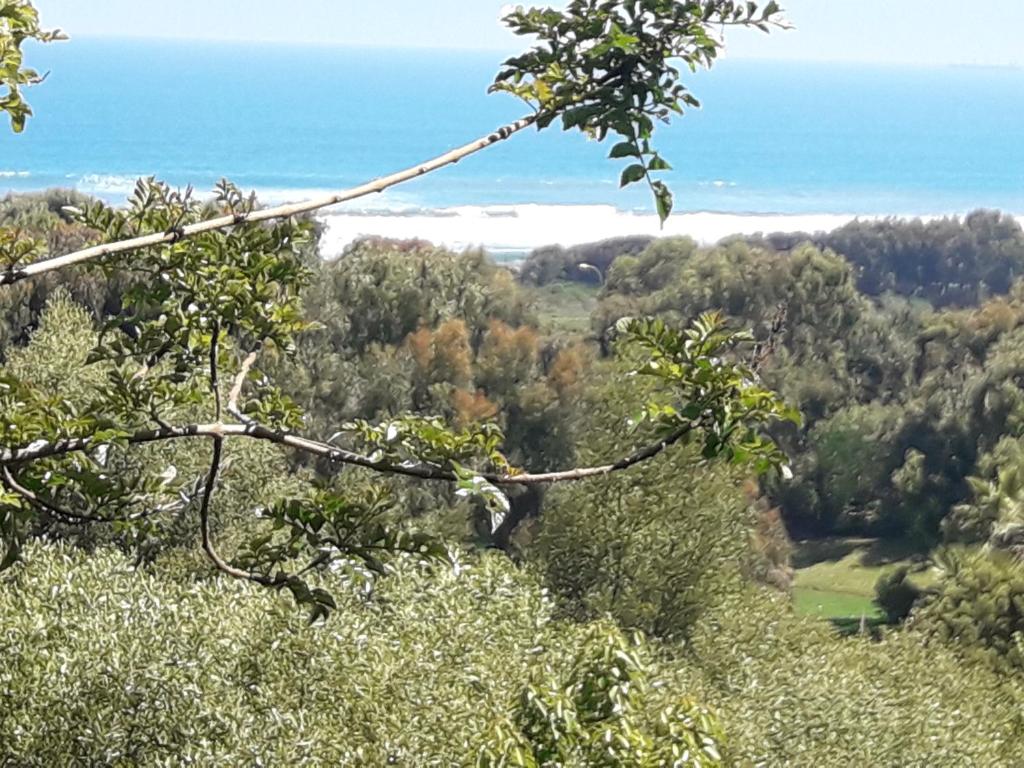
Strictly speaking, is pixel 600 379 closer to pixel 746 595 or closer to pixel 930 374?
pixel 746 595

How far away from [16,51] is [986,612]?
2201 centimetres

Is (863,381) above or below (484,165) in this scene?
below

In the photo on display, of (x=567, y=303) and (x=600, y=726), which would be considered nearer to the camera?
(x=600, y=726)

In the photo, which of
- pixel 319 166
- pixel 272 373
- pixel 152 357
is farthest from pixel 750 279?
pixel 319 166

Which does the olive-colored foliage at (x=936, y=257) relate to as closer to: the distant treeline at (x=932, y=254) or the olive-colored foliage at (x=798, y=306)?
the distant treeline at (x=932, y=254)

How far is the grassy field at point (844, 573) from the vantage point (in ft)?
121

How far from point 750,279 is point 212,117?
9700cm

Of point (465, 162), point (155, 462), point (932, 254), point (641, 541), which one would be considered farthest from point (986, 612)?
point (932, 254)

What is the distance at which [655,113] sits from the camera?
3.89m

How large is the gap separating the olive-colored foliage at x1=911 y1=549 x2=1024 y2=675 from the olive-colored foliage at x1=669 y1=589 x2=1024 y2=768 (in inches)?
26.7

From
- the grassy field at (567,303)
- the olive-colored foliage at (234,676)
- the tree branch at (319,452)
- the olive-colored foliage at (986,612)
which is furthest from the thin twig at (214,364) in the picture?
the grassy field at (567,303)

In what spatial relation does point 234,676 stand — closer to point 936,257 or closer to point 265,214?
point 265,214

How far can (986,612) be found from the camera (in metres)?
23.0

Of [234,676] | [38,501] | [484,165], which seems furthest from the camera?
[484,165]
